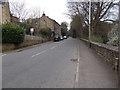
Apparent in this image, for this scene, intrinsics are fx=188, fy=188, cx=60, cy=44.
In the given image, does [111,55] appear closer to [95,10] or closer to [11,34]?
[11,34]

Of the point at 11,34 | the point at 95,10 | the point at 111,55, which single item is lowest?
the point at 111,55

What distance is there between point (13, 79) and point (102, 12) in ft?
96.8

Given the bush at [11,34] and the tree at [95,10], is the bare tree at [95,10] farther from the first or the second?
the bush at [11,34]

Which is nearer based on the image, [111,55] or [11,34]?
[111,55]

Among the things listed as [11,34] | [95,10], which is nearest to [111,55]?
[11,34]

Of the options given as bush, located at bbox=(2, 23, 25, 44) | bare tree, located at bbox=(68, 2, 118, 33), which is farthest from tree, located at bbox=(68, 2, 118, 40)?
bush, located at bbox=(2, 23, 25, 44)

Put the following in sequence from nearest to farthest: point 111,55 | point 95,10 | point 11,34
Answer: point 111,55 → point 11,34 → point 95,10

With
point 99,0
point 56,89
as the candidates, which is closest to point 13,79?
point 56,89

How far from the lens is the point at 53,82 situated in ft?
21.6

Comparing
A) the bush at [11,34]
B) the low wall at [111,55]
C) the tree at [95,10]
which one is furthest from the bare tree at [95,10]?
the low wall at [111,55]

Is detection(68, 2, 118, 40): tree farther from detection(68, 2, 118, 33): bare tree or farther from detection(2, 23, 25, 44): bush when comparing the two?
detection(2, 23, 25, 44): bush

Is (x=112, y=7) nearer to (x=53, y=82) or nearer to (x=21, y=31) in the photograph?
(x=21, y=31)

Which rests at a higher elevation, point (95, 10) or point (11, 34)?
point (95, 10)

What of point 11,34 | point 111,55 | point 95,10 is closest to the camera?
point 111,55
